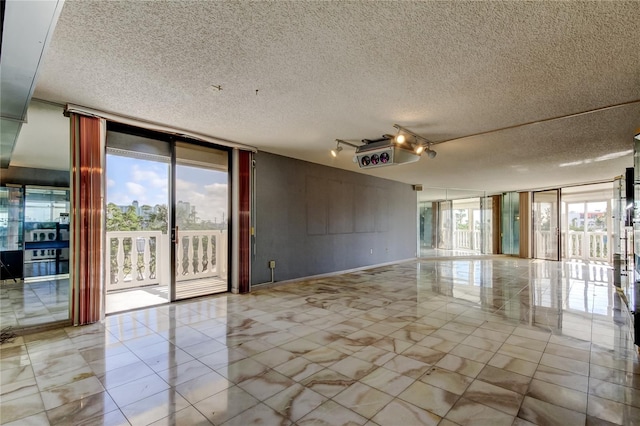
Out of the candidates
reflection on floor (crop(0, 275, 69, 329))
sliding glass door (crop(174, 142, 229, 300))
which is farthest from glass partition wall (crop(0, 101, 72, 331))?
sliding glass door (crop(174, 142, 229, 300))

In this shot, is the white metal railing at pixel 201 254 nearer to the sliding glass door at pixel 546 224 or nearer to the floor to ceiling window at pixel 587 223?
the sliding glass door at pixel 546 224

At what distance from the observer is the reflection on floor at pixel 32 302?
3.47 m

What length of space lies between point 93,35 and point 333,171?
16.6ft

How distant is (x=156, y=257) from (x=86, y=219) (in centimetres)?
250

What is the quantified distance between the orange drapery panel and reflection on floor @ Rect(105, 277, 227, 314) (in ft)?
1.68

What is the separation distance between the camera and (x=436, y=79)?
2625 mm

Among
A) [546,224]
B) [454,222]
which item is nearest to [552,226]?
[546,224]

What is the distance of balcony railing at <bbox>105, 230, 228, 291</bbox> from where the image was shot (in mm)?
5188

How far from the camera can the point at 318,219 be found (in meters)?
6.32

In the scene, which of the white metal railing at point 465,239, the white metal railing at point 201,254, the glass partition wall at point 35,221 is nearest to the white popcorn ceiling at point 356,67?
the white metal railing at point 201,254

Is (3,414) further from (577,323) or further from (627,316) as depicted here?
(627,316)

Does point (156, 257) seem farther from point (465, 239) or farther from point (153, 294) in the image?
point (465, 239)

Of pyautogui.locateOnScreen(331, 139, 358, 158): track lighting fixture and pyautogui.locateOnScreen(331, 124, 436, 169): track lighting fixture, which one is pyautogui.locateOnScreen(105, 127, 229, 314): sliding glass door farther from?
pyautogui.locateOnScreen(331, 124, 436, 169): track lighting fixture

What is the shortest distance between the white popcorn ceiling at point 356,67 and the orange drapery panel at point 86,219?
17.0 inches
